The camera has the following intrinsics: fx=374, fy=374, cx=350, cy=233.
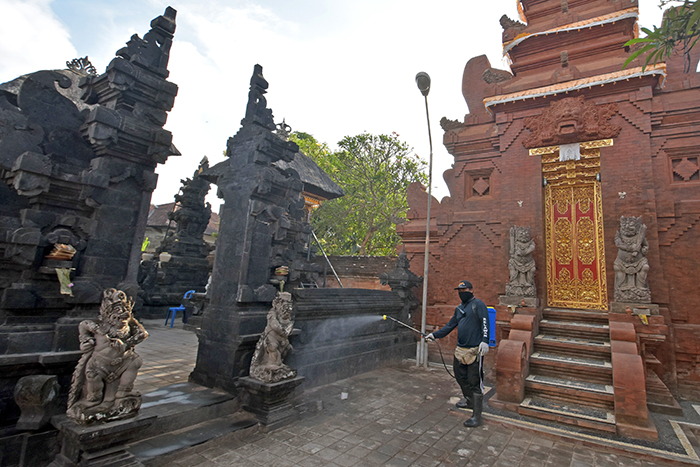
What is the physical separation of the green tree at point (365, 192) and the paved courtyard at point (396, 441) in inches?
706

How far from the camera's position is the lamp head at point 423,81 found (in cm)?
921

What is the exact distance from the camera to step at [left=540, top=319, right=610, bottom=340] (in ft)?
25.8

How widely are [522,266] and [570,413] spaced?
372cm

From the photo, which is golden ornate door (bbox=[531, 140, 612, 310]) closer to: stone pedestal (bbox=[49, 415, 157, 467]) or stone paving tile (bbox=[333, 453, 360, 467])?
stone paving tile (bbox=[333, 453, 360, 467])

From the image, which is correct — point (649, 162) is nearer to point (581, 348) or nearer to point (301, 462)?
point (581, 348)

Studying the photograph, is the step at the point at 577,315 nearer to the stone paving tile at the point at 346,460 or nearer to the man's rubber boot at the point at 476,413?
the man's rubber boot at the point at 476,413

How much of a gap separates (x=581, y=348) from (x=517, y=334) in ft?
4.01

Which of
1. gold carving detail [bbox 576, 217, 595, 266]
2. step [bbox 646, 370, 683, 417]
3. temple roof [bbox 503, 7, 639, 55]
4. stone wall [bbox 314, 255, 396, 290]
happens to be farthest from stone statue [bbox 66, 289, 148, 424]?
stone wall [bbox 314, 255, 396, 290]

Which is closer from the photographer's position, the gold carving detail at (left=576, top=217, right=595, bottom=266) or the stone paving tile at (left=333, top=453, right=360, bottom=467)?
the stone paving tile at (left=333, top=453, right=360, bottom=467)

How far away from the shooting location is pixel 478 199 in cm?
1130

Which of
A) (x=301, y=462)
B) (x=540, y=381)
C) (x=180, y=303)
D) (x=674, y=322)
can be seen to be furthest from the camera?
(x=180, y=303)

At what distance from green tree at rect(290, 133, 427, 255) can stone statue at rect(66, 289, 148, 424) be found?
20.4 m

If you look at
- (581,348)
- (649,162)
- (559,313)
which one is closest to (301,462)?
(581,348)

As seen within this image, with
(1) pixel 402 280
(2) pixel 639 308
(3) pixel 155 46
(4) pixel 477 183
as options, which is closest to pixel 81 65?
(3) pixel 155 46
